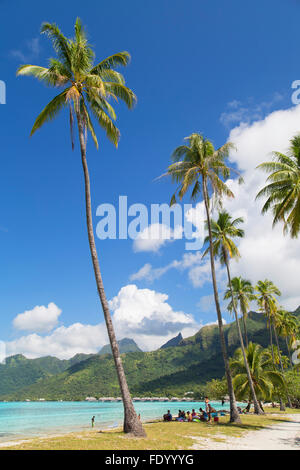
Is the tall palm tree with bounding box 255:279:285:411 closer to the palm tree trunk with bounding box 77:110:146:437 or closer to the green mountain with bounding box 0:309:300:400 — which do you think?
the palm tree trunk with bounding box 77:110:146:437

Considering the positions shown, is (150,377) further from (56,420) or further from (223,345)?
(223,345)

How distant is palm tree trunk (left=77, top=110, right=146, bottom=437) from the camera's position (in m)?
12.1

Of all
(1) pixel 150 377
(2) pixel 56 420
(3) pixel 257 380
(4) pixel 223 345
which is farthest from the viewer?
(1) pixel 150 377

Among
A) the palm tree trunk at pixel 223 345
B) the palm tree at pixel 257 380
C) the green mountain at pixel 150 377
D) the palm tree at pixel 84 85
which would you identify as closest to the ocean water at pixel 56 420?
the palm tree at pixel 257 380

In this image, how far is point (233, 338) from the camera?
19075 centimetres

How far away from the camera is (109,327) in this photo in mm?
13250

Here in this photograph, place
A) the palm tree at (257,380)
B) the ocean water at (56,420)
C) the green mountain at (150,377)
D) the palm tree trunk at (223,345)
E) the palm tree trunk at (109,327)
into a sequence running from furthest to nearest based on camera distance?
the green mountain at (150,377) < the ocean water at (56,420) < the palm tree at (257,380) < the palm tree trunk at (223,345) < the palm tree trunk at (109,327)

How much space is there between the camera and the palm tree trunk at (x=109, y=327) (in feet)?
39.8

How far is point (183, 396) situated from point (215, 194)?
135m

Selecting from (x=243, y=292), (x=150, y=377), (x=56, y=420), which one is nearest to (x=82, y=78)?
(x=243, y=292)

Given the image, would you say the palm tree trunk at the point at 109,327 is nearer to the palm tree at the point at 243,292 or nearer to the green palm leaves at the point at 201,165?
the green palm leaves at the point at 201,165

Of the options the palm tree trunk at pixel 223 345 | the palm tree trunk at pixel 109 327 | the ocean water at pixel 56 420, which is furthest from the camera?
the ocean water at pixel 56 420

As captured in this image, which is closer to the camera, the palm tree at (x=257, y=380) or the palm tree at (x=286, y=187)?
the palm tree at (x=286, y=187)
